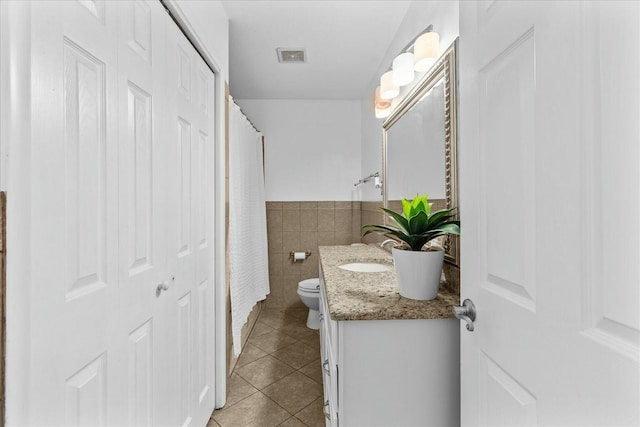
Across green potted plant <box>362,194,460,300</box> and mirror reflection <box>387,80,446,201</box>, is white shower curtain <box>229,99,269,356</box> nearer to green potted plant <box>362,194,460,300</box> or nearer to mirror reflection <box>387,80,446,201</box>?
mirror reflection <box>387,80,446,201</box>

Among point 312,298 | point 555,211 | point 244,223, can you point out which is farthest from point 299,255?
point 555,211

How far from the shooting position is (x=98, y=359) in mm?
852

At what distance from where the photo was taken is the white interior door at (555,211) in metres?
0.47

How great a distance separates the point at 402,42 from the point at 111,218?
1.93 metres

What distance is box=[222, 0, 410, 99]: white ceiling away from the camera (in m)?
1.92

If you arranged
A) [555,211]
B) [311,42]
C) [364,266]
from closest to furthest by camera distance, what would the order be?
[555,211] < [364,266] < [311,42]

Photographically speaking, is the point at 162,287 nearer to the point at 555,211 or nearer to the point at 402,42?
the point at 555,211

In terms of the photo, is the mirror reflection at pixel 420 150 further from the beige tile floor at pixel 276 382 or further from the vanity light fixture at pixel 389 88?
the beige tile floor at pixel 276 382

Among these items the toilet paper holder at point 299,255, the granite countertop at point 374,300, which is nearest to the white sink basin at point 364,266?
the granite countertop at point 374,300

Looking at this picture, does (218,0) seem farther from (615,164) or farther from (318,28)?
(615,164)

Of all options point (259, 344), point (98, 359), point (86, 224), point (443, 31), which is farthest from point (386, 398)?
point (259, 344)

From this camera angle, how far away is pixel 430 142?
166 centimetres

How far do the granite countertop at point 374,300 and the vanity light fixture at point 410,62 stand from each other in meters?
1.05

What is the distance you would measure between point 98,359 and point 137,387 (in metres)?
0.26
